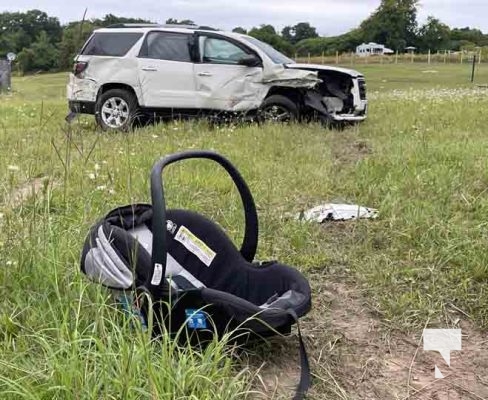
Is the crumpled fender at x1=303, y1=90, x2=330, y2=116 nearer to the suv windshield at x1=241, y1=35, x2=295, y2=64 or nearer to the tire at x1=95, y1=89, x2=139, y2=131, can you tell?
the suv windshield at x1=241, y1=35, x2=295, y2=64

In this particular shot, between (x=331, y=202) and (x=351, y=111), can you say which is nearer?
(x=331, y=202)

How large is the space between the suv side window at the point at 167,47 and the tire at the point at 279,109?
1.37 metres

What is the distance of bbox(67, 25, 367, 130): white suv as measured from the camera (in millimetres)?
8938

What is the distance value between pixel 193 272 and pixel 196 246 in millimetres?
140

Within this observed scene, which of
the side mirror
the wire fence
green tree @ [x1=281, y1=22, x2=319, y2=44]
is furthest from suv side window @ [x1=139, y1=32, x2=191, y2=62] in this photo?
green tree @ [x1=281, y1=22, x2=319, y2=44]

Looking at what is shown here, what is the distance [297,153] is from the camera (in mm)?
6711

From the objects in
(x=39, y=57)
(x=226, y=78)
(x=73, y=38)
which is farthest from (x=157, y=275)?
(x=226, y=78)

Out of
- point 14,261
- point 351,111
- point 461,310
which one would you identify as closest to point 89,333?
point 14,261

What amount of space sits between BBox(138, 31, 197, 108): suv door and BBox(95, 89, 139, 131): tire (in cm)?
24

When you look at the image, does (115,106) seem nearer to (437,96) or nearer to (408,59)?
(437,96)

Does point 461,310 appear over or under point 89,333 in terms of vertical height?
under

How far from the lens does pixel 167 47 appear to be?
9.23 m

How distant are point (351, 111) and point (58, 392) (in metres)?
7.98

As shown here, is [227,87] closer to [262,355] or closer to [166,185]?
[166,185]
